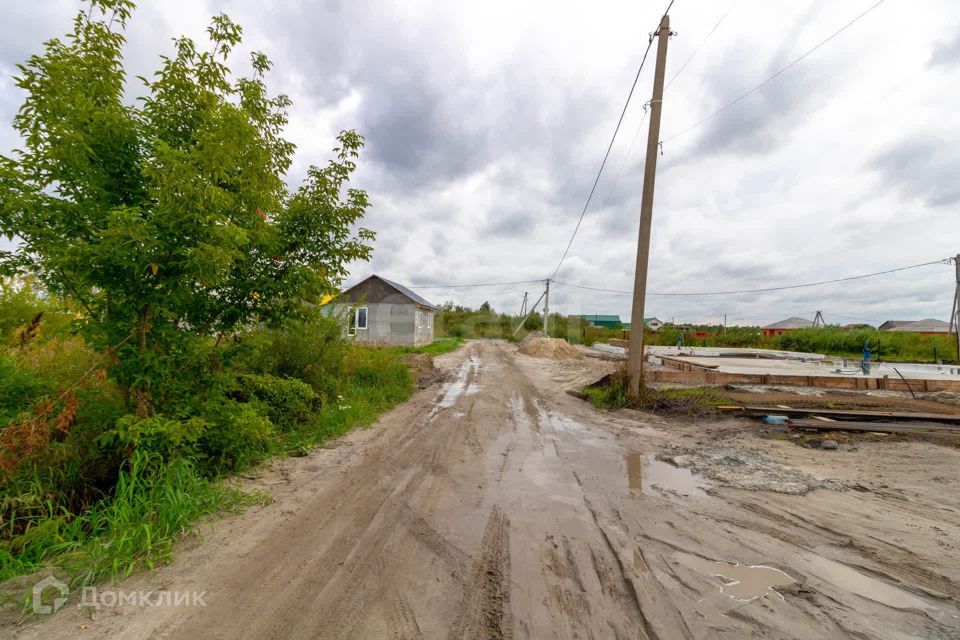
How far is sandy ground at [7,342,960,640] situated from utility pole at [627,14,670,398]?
11.4 feet

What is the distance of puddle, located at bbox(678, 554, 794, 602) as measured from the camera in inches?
97.3

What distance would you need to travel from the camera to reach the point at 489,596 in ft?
7.91

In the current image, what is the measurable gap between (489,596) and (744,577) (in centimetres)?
175

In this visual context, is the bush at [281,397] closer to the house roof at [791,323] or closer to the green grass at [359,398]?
the green grass at [359,398]

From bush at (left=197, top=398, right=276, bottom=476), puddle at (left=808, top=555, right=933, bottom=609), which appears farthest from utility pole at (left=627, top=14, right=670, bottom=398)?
bush at (left=197, top=398, right=276, bottom=476)

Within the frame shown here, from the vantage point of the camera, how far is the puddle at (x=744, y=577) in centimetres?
247

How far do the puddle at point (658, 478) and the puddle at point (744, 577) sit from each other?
1365mm

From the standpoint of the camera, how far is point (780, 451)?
5719 millimetres

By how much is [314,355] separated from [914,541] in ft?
27.4

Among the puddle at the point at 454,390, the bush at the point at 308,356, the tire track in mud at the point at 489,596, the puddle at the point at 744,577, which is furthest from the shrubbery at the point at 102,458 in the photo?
the puddle at the point at 454,390

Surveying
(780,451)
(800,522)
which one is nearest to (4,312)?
(800,522)

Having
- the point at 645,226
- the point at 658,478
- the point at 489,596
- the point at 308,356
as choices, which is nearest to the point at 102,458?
the point at 489,596

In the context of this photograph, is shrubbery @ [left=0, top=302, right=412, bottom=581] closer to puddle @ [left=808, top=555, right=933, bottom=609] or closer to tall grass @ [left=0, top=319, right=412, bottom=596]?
tall grass @ [left=0, top=319, right=412, bottom=596]

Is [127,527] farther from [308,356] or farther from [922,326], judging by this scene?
[922,326]
